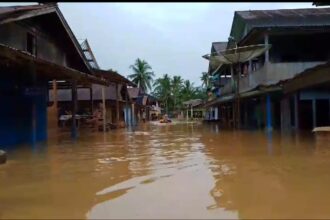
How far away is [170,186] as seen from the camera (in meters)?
7.53

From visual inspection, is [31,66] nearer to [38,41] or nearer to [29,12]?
[29,12]

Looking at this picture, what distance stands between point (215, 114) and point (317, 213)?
173 ft

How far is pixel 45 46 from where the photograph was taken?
1984 centimetres

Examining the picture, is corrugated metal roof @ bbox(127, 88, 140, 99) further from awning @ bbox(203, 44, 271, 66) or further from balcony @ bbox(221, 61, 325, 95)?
balcony @ bbox(221, 61, 325, 95)

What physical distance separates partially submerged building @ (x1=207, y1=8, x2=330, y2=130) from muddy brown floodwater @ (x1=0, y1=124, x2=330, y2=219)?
33.6 feet

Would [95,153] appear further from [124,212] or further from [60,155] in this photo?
[124,212]

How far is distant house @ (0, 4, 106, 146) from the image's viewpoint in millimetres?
16078

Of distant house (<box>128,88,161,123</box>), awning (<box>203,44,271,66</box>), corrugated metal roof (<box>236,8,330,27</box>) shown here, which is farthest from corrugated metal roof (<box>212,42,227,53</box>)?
awning (<box>203,44,271,66</box>)

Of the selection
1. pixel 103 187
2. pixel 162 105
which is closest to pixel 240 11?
pixel 103 187

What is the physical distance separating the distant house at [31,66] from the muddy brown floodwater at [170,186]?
16.4 ft

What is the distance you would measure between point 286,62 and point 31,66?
1539 cm

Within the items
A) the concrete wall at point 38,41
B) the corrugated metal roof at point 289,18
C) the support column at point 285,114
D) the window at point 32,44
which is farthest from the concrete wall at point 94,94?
the window at point 32,44

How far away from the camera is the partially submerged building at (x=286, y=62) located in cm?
2252

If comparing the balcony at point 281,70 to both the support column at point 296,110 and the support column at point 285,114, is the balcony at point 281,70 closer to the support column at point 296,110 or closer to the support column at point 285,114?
the support column at point 285,114
